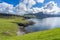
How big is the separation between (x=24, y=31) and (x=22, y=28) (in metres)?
0.55

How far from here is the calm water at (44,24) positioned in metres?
13.8

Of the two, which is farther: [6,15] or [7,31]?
[6,15]

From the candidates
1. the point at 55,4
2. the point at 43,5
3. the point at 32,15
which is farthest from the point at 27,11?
the point at 55,4

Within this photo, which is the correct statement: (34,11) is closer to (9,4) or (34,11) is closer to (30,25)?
(30,25)

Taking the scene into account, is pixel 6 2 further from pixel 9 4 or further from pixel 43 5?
pixel 43 5

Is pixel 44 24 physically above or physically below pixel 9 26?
below

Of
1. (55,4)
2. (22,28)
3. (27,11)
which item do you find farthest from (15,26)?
(55,4)

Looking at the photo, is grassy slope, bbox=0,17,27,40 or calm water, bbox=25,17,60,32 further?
calm water, bbox=25,17,60,32

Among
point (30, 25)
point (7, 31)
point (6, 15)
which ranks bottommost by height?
point (7, 31)

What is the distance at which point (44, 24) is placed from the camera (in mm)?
14531

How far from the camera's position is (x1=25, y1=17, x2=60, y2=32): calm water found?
543 inches

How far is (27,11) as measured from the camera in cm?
1435

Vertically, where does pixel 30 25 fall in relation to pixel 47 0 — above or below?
below

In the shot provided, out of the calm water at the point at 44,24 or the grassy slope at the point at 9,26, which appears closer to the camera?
the grassy slope at the point at 9,26
